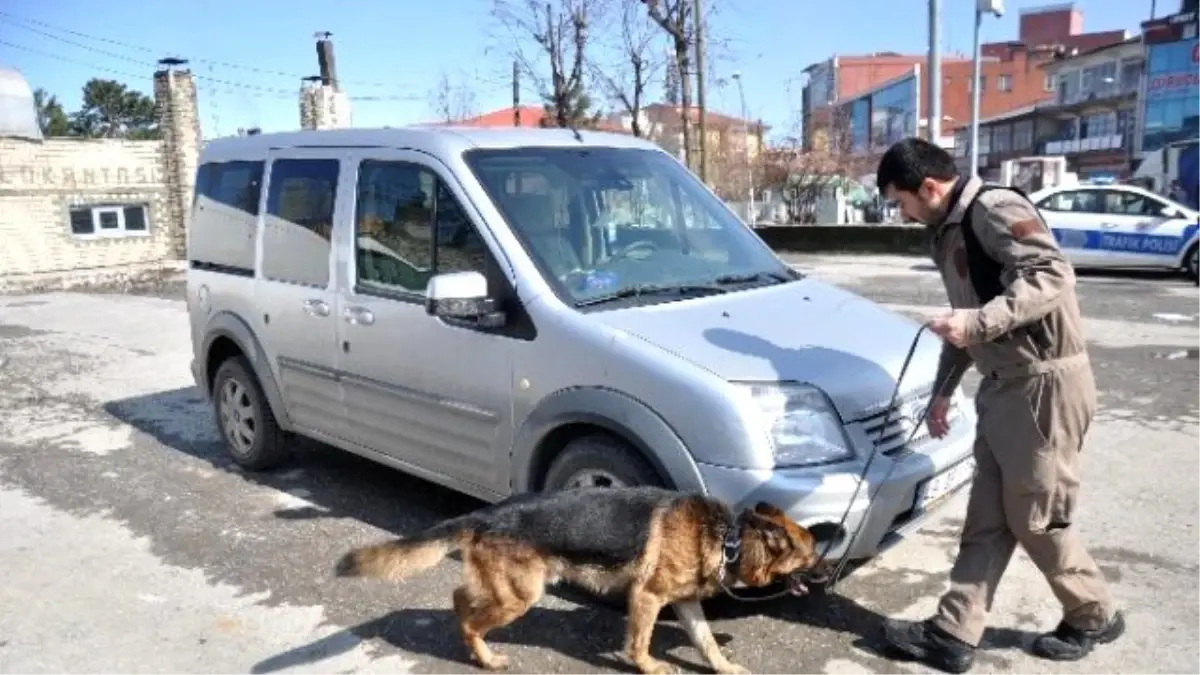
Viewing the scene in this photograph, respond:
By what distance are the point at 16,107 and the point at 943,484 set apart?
1014 inches

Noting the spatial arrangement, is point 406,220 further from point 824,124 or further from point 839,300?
point 824,124

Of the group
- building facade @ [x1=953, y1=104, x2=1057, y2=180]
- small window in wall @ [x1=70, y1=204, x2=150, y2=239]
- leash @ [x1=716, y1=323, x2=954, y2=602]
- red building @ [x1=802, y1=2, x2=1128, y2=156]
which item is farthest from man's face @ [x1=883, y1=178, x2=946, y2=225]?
red building @ [x1=802, y1=2, x2=1128, y2=156]

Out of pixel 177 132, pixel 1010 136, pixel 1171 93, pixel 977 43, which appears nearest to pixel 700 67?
pixel 977 43

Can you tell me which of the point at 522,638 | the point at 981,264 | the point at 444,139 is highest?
the point at 444,139

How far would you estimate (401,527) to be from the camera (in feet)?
15.3

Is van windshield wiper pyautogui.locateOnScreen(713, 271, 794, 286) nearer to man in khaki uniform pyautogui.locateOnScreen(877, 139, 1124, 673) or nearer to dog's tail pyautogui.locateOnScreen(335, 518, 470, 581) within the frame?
man in khaki uniform pyautogui.locateOnScreen(877, 139, 1124, 673)

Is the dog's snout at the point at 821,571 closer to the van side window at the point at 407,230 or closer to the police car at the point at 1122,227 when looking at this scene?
the van side window at the point at 407,230

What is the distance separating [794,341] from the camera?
3.47 m

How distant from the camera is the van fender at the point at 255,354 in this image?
520cm

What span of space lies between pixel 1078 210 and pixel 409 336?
46.0 feet

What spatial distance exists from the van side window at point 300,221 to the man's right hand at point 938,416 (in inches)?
118

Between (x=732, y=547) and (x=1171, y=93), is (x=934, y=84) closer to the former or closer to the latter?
(x=732, y=547)

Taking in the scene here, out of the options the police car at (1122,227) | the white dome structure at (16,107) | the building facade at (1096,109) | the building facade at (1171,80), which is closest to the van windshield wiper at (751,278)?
the police car at (1122,227)

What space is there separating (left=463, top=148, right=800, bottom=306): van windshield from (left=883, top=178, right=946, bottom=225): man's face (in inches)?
39.9
